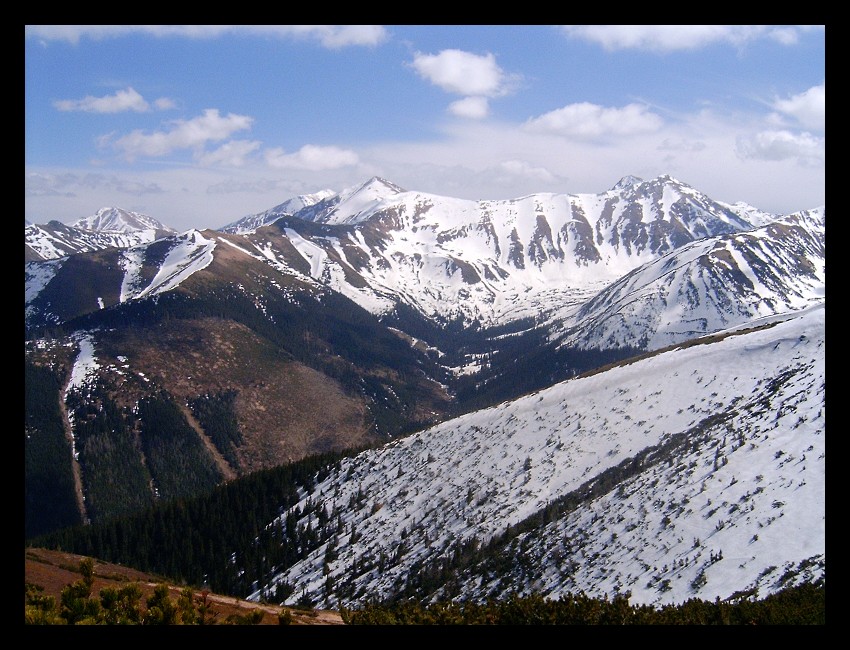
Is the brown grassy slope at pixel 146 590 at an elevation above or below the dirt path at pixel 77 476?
above

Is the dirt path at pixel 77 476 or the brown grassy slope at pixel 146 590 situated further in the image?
the dirt path at pixel 77 476

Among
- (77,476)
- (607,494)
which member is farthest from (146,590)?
(77,476)

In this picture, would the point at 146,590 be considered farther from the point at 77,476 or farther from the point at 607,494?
the point at 77,476

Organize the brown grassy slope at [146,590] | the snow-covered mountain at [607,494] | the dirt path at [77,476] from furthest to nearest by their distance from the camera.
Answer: the dirt path at [77,476], the snow-covered mountain at [607,494], the brown grassy slope at [146,590]

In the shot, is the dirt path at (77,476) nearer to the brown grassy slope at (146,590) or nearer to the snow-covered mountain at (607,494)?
the snow-covered mountain at (607,494)

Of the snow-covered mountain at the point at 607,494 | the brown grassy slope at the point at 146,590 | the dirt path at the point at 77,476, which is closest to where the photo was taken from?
the brown grassy slope at the point at 146,590

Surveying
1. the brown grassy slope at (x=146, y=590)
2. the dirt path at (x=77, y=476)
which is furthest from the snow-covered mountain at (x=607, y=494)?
the dirt path at (x=77, y=476)
